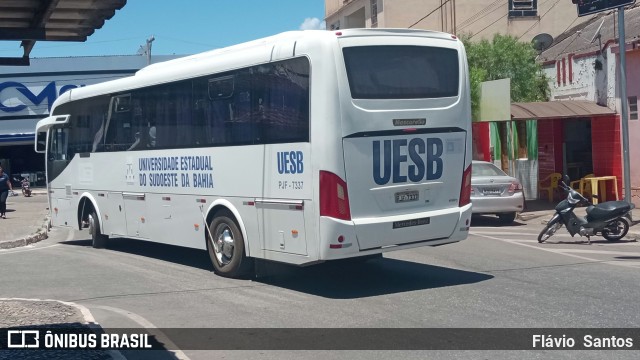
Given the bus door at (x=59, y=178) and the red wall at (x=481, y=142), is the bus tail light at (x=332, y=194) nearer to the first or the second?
the bus door at (x=59, y=178)

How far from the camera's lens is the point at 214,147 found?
12.2 m

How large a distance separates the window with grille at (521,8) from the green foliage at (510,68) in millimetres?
9422

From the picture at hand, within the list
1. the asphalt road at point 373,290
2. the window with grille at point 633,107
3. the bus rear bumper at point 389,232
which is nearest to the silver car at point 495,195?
the asphalt road at point 373,290

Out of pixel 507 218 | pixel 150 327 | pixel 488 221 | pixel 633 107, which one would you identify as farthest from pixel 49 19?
pixel 633 107

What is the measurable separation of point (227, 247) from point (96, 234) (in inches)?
221

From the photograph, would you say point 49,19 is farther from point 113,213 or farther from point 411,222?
point 113,213

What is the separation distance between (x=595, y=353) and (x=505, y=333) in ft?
3.34

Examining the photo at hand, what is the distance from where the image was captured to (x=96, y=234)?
1670cm

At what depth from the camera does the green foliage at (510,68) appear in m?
25.8

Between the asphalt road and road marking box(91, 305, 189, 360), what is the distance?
1.3 inches

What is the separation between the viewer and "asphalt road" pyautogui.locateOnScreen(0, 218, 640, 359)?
28.4 ft

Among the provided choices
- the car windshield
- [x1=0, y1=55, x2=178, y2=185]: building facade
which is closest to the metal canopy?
the car windshield

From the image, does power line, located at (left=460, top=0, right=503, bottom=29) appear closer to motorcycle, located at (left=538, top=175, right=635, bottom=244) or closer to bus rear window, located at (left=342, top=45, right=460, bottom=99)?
motorcycle, located at (left=538, top=175, right=635, bottom=244)

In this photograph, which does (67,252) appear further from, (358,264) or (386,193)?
(386,193)
